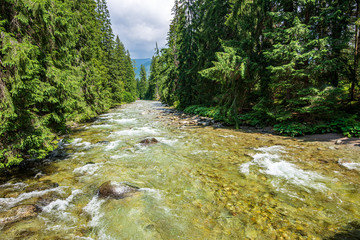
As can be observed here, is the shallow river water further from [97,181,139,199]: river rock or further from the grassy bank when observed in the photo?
the grassy bank

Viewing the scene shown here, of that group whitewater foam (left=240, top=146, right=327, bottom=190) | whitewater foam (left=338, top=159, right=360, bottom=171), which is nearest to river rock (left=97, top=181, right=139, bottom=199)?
whitewater foam (left=240, top=146, right=327, bottom=190)

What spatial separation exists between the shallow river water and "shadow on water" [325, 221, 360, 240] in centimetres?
1

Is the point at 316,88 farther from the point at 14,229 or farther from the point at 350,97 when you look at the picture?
the point at 14,229

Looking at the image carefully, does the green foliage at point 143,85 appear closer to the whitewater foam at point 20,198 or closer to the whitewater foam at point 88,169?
the whitewater foam at point 88,169

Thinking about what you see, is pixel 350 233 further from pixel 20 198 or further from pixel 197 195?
pixel 20 198

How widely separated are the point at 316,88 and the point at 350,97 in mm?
2964

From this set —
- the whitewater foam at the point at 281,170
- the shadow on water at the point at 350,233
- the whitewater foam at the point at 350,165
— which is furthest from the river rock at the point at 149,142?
the whitewater foam at the point at 350,165

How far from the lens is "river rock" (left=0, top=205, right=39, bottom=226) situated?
10.4 feet

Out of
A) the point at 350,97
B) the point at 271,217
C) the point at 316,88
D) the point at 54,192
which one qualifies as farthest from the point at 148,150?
the point at 350,97

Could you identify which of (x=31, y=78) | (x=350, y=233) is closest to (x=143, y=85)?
(x=31, y=78)

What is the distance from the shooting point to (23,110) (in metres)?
4.41

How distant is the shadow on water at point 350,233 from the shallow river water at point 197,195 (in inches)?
0.6

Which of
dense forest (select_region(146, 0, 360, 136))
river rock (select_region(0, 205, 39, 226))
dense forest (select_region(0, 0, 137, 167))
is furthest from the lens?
dense forest (select_region(146, 0, 360, 136))

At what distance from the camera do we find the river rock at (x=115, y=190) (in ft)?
13.5
